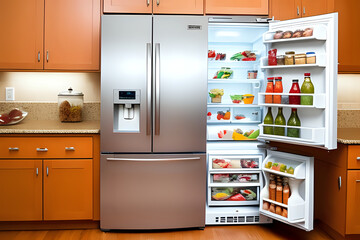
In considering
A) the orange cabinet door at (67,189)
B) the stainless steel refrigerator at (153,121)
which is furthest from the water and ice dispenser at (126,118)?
the orange cabinet door at (67,189)

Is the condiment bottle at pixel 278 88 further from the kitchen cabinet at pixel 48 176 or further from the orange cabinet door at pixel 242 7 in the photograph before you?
the kitchen cabinet at pixel 48 176

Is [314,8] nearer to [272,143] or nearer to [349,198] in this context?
[272,143]

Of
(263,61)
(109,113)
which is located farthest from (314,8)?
(109,113)

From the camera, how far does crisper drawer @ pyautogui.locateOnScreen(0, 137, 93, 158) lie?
2.73 meters

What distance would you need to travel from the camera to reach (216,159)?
2.92m

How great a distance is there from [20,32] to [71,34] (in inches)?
17.3

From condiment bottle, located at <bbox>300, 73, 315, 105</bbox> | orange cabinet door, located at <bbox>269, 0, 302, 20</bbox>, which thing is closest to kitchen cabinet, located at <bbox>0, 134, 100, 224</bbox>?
condiment bottle, located at <bbox>300, 73, 315, 105</bbox>

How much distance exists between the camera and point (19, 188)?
108 inches

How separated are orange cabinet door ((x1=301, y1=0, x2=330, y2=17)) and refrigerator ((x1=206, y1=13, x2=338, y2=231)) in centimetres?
44

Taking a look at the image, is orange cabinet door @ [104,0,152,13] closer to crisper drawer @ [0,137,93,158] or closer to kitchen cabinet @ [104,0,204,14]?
kitchen cabinet @ [104,0,204,14]

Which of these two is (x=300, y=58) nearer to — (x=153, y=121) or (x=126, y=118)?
(x=153, y=121)

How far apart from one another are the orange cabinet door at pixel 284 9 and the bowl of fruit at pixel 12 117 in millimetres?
2385

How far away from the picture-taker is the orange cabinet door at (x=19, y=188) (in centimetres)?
273

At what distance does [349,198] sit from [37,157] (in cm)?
240
